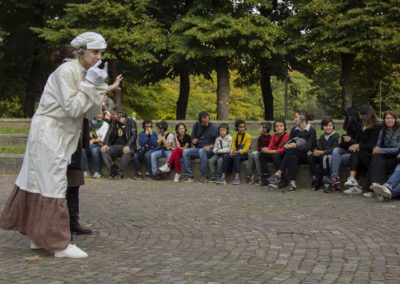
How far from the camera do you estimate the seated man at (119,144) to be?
45.8ft

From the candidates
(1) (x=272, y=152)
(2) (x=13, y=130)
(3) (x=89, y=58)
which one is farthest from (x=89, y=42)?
(2) (x=13, y=130)

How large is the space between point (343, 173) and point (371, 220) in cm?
349

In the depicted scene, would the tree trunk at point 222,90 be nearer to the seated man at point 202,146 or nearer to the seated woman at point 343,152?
the seated man at point 202,146

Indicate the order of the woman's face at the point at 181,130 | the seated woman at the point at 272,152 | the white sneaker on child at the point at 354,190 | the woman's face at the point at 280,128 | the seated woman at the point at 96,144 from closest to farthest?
the white sneaker on child at the point at 354,190 → the seated woman at the point at 272,152 → the woman's face at the point at 280,128 → the woman's face at the point at 181,130 → the seated woman at the point at 96,144

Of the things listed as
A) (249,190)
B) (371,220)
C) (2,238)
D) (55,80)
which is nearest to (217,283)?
(55,80)

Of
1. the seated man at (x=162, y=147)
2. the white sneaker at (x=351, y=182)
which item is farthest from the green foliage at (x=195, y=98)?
the white sneaker at (x=351, y=182)

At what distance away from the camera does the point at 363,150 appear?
36.5ft

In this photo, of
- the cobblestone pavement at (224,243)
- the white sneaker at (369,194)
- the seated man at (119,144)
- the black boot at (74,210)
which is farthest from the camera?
the seated man at (119,144)

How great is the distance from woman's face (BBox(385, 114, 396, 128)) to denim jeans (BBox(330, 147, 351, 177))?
0.97m

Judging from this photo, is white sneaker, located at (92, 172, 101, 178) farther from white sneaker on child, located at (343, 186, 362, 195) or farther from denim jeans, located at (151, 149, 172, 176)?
white sneaker on child, located at (343, 186, 362, 195)

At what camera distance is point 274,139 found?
40.9 feet

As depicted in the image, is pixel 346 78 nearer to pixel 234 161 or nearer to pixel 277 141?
pixel 234 161

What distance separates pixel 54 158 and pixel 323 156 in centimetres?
682

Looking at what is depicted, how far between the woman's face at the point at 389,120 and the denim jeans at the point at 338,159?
97 cm
